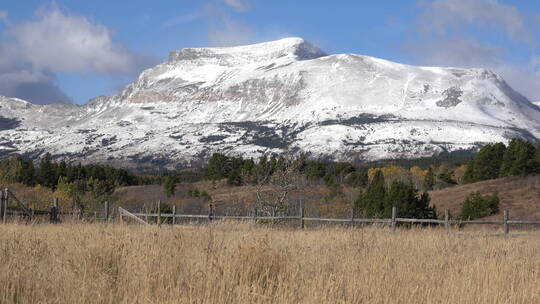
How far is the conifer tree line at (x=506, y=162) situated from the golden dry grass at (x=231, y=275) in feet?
198

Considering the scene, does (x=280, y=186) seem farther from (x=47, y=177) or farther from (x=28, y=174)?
(x=47, y=177)

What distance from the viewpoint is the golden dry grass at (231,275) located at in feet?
18.6

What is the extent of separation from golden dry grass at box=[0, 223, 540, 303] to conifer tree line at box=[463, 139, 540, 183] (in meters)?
60.5

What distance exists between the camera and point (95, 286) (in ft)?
19.2

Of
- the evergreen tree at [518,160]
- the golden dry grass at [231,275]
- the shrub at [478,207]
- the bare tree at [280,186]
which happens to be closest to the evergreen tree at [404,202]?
the shrub at [478,207]

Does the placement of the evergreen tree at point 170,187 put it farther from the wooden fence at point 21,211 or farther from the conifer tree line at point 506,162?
the wooden fence at point 21,211

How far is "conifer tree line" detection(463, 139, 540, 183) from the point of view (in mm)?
65438

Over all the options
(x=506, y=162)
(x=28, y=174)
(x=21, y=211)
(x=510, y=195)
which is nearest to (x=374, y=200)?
(x=510, y=195)

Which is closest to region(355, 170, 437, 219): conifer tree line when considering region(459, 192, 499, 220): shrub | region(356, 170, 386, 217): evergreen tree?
region(356, 170, 386, 217): evergreen tree

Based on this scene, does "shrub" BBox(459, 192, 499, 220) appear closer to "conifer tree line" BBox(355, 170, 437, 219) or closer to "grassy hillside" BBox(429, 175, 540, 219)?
"grassy hillside" BBox(429, 175, 540, 219)

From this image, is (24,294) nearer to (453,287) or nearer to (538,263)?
(453,287)

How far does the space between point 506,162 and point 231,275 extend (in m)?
68.8

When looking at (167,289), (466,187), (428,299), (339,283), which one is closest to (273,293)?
(339,283)

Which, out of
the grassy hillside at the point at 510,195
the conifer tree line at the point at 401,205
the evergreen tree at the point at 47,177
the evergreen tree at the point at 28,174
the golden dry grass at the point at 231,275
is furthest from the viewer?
the evergreen tree at the point at 47,177
